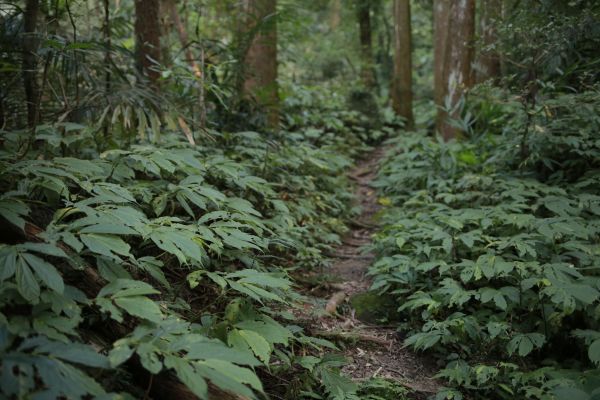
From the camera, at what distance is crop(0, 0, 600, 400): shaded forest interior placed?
188 cm

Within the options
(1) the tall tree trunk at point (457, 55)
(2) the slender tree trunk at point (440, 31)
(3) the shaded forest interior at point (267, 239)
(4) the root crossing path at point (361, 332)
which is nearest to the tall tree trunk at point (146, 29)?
(3) the shaded forest interior at point (267, 239)

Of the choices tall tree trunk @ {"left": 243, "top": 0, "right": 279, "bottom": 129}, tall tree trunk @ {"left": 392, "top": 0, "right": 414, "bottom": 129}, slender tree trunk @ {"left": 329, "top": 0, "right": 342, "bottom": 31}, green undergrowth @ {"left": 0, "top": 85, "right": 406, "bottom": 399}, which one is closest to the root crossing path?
green undergrowth @ {"left": 0, "top": 85, "right": 406, "bottom": 399}

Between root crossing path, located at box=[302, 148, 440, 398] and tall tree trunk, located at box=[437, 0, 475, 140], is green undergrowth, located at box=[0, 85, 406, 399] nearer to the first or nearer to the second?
root crossing path, located at box=[302, 148, 440, 398]

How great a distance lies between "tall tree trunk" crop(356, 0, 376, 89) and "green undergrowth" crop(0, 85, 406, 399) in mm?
9456

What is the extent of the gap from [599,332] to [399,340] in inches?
53.8

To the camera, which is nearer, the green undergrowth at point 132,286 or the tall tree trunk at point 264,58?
the green undergrowth at point 132,286

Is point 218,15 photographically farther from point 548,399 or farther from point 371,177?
point 548,399

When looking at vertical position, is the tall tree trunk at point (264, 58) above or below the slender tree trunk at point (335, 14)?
below

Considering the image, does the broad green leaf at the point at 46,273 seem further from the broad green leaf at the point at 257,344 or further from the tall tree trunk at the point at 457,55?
the tall tree trunk at the point at 457,55

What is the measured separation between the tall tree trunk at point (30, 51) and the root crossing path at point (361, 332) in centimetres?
285

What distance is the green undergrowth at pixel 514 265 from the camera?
2871 mm

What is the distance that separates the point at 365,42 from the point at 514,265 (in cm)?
1148

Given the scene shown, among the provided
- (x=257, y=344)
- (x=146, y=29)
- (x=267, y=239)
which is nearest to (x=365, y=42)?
(x=146, y=29)

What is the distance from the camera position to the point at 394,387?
2867 mm
